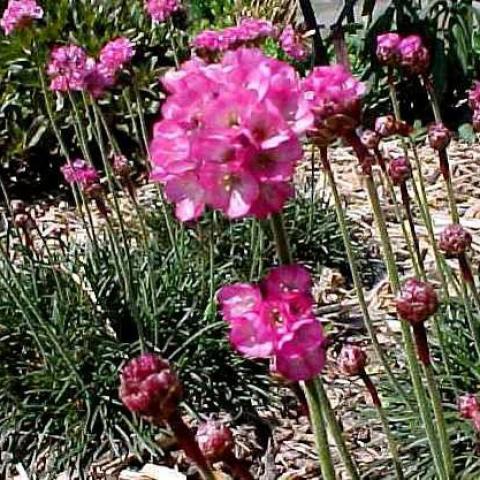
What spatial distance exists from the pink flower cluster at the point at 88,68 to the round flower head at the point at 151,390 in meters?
1.83

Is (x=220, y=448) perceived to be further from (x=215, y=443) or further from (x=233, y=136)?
(x=233, y=136)

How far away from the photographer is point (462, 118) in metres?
5.33

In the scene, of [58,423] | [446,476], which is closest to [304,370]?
[446,476]

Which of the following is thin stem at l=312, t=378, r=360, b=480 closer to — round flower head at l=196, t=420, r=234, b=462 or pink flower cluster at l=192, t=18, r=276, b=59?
round flower head at l=196, t=420, r=234, b=462

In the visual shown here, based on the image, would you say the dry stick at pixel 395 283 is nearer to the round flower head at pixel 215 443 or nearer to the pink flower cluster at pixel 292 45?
the round flower head at pixel 215 443

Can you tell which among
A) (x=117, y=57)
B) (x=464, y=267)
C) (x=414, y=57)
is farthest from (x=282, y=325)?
(x=117, y=57)

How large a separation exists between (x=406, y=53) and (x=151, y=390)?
125cm

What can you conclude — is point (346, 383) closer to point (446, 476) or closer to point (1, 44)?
point (446, 476)

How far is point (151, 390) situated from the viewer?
1071mm

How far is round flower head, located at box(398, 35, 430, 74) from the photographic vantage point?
211cm

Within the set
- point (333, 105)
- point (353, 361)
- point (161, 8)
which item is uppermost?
point (333, 105)

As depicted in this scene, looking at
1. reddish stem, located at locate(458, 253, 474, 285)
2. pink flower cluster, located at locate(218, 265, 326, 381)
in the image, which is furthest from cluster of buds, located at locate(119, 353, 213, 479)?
reddish stem, located at locate(458, 253, 474, 285)

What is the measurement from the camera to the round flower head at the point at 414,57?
82.9 inches

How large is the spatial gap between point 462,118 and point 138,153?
1.61 meters
